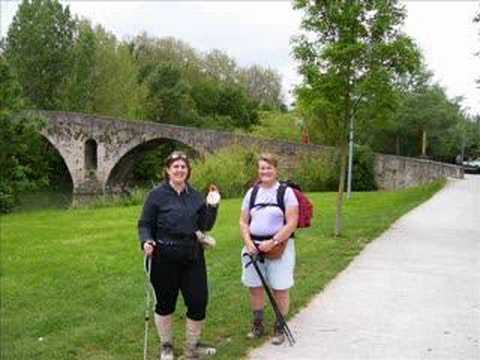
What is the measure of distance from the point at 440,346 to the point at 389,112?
734 cm

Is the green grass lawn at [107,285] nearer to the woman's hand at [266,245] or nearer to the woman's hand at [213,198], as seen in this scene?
the woman's hand at [266,245]

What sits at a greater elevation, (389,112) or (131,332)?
(389,112)

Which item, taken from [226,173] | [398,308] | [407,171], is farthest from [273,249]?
[407,171]

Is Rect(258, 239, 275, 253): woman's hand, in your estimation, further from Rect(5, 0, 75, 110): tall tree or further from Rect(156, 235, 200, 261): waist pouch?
Rect(5, 0, 75, 110): tall tree

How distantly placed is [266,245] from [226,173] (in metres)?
22.8

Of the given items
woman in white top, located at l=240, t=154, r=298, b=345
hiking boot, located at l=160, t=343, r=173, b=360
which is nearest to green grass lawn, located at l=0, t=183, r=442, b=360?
hiking boot, located at l=160, t=343, r=173, b=360

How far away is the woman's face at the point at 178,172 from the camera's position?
526 cm

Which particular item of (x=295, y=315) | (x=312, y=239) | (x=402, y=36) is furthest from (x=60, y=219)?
(x=295, y=315)

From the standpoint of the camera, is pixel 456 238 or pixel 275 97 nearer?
pixel 456 238

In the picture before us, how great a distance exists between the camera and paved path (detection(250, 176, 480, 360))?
222 inches

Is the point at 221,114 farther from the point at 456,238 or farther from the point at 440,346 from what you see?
the point at 440,346

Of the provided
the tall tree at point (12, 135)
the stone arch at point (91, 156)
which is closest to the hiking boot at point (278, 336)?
the tall tree at point (12, 135)

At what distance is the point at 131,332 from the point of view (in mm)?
6457

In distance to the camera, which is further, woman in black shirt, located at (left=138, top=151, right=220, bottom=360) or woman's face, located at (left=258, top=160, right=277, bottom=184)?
woman's face, located at (left=258, top=160, right=277, bottom=184)
